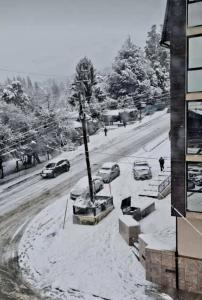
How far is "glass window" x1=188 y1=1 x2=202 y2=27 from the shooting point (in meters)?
15.1

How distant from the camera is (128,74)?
2488 inches

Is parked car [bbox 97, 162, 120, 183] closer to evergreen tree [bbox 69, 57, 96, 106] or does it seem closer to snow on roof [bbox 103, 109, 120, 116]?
snow on roof [bbox 103, 109, 120, 116]

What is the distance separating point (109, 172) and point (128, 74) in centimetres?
3086

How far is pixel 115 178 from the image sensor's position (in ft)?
119

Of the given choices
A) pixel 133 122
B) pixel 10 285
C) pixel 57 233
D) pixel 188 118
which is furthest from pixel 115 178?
pixel 133 122

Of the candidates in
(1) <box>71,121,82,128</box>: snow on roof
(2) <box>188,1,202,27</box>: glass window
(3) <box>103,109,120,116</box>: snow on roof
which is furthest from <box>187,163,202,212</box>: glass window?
(3) <box>103,109,120,116</box>: snow on roof

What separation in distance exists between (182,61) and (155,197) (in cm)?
1502

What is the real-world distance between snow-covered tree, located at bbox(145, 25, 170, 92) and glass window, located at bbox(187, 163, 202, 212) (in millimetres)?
53981

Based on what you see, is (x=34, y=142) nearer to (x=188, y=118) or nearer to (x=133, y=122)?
(x=133, y=122)

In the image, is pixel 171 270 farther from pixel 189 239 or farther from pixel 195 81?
pixel 195 81

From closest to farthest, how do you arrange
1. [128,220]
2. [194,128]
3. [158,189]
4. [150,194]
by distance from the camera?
[194,128], [128,220], [158,189], [150,194]

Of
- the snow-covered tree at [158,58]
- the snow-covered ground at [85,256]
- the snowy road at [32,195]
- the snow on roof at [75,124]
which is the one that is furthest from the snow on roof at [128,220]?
the snow-covered tree at [158,58]

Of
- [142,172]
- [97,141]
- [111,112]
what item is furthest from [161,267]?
[111,112]

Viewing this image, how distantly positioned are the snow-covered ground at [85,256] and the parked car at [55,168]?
8263 mm
